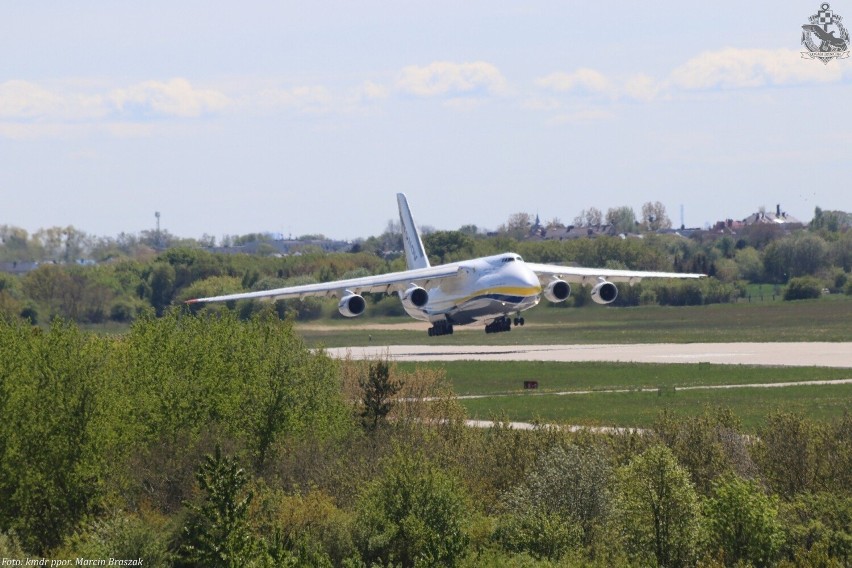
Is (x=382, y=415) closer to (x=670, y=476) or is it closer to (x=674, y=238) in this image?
(x=670, y=476)

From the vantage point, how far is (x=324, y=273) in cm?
11394

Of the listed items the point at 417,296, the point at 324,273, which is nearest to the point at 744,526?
the point at 417,296

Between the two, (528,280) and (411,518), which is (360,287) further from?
(411,518)

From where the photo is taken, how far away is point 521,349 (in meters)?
77.2

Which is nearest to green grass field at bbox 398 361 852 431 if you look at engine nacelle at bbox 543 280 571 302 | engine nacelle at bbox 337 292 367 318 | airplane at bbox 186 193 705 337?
airplane at bbox 186 193 705 337

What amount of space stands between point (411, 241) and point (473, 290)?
51.9 ft

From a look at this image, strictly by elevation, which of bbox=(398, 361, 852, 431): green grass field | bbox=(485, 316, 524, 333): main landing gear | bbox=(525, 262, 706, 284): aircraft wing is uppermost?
bbox=(525, 262, 706, 284): aircraft wing

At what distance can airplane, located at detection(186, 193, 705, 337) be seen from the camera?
229ft

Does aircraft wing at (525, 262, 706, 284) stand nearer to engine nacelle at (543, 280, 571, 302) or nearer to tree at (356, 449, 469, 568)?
engine nacelle at (543, 280, 571, 302)

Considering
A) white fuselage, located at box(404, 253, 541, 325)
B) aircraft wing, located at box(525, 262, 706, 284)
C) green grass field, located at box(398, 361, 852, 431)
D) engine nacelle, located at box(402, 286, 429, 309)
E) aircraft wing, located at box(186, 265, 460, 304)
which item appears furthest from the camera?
aircraft wing, located at box(525, 262, 706, 284)

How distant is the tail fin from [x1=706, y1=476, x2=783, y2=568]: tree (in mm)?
52131

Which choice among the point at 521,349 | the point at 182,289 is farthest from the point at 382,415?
the point at 182,289

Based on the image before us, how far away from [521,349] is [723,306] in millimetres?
23659

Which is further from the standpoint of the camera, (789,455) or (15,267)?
(15,267)
